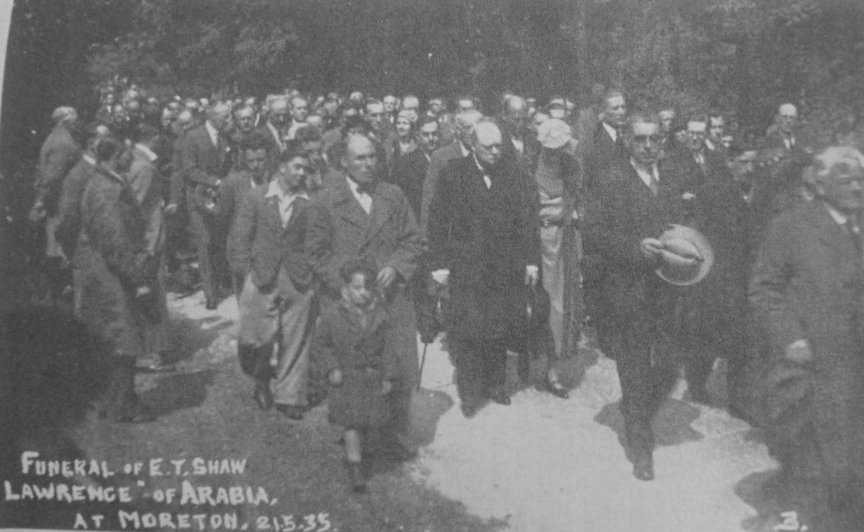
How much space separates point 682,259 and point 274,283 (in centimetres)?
166

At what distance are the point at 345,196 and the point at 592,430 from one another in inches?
52.1

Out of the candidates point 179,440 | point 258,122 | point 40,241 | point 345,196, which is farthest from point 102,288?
point 258,122

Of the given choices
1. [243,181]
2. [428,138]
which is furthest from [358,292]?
[428,138]

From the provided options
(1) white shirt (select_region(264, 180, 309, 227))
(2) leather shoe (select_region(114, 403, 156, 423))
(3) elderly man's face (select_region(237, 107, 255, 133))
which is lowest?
(2) leather shoe (select_region(114, 403, 156, 423))

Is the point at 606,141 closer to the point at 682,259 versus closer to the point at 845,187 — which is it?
the point at 682,259

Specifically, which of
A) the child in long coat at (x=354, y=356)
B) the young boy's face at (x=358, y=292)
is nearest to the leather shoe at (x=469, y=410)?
the child in long coat at (x=354, y=356)

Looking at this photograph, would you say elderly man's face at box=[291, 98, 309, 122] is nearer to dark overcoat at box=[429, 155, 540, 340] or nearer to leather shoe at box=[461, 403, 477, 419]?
dark overcoat at box=[429, 155, 540, 340]

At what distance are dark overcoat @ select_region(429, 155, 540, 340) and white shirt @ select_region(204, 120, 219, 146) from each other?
1.12 meters

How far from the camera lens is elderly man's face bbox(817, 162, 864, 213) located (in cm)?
321

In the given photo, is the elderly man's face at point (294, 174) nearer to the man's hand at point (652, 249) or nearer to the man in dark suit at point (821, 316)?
the man's hand at point (652, 249)

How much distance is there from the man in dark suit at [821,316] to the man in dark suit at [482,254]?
3.71ft

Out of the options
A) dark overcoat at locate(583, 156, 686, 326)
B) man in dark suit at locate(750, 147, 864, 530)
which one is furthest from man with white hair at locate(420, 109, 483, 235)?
man in dark suit at locate(750, 147, 864, 530)

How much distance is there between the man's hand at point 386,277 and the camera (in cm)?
355

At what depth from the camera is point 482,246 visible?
4.06m
